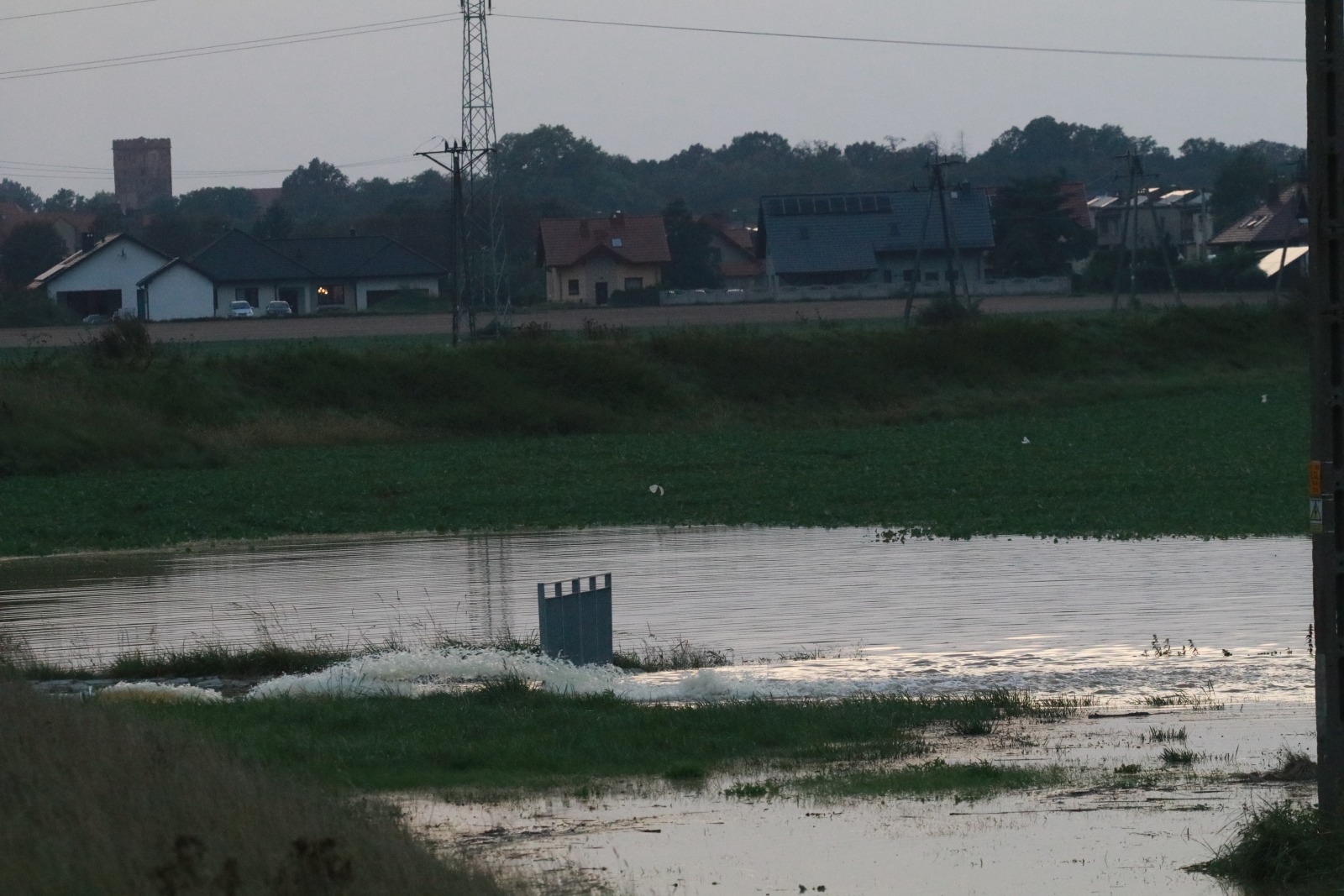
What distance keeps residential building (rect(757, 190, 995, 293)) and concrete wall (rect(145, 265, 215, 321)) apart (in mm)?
35746

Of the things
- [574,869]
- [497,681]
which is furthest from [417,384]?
[574,869]

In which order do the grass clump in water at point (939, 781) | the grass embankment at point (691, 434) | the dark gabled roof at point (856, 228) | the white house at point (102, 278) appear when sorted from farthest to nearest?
1. the dark gabled roof at point (856, 228)
2. the white house at point (102, 278)
3. the grass embankment at point (691, 434)
4. the grass clump in water at point (939, 781)

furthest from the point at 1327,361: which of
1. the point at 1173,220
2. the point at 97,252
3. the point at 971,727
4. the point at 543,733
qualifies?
the point at 1173,220

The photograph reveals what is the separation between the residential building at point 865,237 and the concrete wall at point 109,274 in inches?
1544

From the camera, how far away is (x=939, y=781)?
9.86 m

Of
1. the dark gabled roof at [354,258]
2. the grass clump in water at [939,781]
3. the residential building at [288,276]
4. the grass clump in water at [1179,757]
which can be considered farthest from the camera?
the dark gabled roof at [354,258]

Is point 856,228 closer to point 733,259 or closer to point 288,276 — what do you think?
point 733,259

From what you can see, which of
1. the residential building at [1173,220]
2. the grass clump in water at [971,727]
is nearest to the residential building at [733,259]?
the residential building at [1173,220]

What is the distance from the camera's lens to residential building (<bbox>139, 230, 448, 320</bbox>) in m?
101

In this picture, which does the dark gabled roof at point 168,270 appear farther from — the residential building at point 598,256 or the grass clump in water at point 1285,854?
the grass clump in water at point 1285,854

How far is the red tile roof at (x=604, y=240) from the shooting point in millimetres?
110188

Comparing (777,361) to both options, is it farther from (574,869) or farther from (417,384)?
(574,869)

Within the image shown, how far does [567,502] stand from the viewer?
102 ft

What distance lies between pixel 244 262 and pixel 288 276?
274cm
